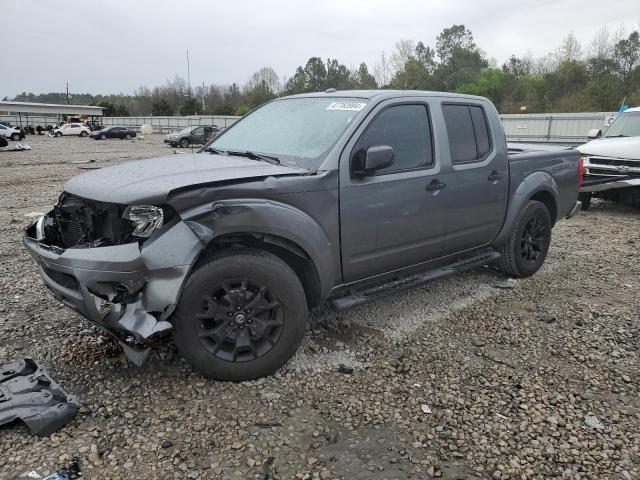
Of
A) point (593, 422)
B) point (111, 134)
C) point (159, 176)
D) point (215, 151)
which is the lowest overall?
point (593, 422)

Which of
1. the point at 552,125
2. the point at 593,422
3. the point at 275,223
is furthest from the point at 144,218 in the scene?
the point at 552,125

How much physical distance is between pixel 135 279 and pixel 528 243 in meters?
4.17

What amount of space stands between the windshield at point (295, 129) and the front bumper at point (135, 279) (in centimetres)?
112

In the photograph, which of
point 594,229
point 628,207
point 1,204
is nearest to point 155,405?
point 594,229

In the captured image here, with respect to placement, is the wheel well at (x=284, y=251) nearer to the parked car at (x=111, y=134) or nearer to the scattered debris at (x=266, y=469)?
the scattered debris at (x=266, y=469)

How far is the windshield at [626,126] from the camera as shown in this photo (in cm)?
960

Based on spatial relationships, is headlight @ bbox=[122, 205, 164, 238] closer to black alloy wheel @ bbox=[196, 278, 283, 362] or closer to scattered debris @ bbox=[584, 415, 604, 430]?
black alloy wheel @ bbox=[196, 278, 283, 362]

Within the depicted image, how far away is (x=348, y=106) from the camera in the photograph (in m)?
3.94

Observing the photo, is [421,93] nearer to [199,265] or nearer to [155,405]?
[199,265]

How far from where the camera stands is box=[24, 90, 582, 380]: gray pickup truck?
291 cm

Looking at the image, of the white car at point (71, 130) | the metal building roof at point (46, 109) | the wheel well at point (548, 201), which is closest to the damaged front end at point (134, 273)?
the wheel well at point (548, 201)

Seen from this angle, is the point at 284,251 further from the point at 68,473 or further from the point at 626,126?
the point at 626,126

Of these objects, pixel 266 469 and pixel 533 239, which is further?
pixel 533 239

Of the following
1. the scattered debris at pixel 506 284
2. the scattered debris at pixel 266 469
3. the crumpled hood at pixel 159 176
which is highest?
the crumpled hood at pixel 159 176
